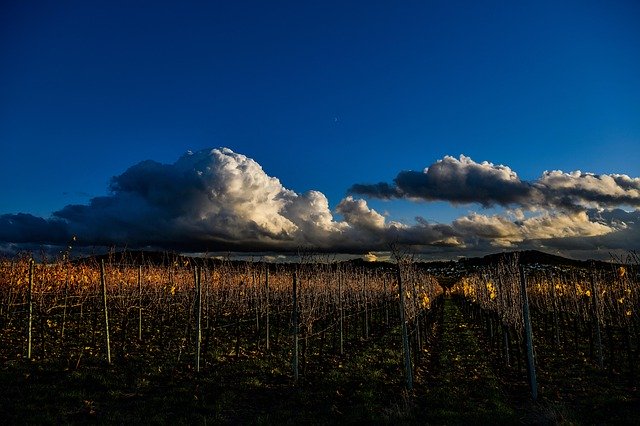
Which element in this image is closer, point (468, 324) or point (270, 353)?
point (270, 353)

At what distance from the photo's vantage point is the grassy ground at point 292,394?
25.6ft

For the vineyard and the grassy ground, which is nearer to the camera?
the grassy ground

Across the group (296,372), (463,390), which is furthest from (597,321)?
(296,372)

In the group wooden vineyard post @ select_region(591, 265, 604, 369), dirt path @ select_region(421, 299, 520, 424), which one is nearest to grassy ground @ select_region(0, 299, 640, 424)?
dirt path @ select_region(421, 299, 520, 424)

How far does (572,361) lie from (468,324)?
1180 cm

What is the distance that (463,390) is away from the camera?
9.73 metres

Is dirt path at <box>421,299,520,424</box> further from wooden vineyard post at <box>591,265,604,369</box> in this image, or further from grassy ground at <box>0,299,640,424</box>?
wooden vineyard post at <box>591,265,604,369</box>

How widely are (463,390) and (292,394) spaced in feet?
13.0

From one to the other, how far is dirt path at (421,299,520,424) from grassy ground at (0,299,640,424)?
2 cm

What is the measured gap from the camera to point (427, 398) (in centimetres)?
912

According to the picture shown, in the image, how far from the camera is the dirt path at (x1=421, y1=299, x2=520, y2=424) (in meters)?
7.87

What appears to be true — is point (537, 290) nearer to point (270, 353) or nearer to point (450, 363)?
point (450, 363)

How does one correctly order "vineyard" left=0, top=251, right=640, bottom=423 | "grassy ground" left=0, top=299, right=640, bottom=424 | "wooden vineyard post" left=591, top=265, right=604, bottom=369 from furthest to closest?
"wooden vineyard post" left=591, top=265, right=604, bottom=369 < "vineyard" left=0, top=251, right=640, bottom=423 < "grassy ground" left=0, top=299, right=640, bottom=424

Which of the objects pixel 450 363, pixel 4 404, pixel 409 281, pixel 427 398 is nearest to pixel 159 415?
pixel 4 404
